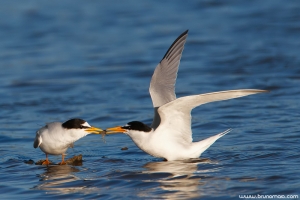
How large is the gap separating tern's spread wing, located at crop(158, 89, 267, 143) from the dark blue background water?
1.54ft

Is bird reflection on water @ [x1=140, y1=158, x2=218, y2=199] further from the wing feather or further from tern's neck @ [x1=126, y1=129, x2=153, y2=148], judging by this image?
the wing feather

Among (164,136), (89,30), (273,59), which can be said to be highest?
(89,30)

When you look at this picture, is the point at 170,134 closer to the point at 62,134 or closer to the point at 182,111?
the point at 182,111

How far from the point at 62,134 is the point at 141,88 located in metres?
5.52

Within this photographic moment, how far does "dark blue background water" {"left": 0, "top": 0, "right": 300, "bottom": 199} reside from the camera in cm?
729

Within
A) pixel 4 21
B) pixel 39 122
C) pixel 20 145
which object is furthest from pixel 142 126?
pixel 4 21

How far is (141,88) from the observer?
43.5 feet

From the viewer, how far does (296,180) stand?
6840 mm

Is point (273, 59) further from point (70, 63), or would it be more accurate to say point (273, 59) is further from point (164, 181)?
point (164, 181)

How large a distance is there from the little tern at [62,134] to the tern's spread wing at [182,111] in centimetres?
88

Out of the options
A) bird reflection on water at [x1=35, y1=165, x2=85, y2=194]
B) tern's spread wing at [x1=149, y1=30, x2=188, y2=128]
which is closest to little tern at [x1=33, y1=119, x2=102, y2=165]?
bird reflection on water at [x1=35, y1=165, x2=85, y2=194]

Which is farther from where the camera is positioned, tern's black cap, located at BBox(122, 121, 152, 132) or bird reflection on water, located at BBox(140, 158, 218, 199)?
tern's black cap, located at BBox(122, 121, 152, 132)

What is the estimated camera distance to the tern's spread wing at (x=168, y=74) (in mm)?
8836

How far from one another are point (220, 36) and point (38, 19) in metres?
6.83
